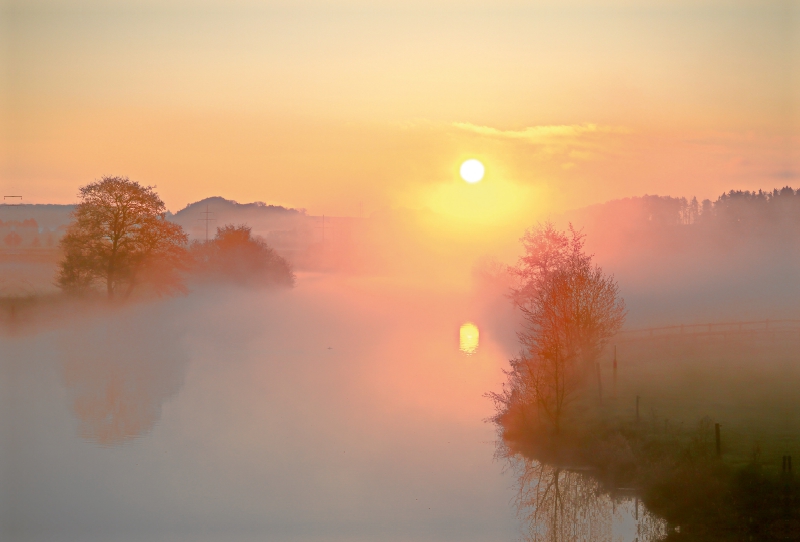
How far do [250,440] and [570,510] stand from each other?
16.4 m

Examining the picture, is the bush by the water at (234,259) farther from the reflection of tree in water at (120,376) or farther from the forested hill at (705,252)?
the forested hill at (705,252)

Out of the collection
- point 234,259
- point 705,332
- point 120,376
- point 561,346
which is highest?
point 234,259

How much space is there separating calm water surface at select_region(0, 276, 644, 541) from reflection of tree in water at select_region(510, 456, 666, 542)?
123 mm

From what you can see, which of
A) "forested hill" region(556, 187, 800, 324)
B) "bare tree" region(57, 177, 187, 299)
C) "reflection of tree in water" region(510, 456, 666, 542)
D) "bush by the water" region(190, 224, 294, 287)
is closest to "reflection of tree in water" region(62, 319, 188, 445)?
"bare tree" region(57, 177, 187, 299)

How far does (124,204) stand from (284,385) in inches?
869

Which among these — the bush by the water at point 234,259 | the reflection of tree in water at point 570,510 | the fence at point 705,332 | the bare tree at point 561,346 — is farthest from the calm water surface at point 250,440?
the bush by the water at point 234,259

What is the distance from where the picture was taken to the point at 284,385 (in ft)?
159

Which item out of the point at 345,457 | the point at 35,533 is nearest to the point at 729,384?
the point at 345,457

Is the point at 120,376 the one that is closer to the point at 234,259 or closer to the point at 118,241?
the point at 118,241

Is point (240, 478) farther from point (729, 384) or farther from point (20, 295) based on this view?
point (20, 295)

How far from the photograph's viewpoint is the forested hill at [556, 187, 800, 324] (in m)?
96.4

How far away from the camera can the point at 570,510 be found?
86.6ft

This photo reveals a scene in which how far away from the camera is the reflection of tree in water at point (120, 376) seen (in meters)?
38.5

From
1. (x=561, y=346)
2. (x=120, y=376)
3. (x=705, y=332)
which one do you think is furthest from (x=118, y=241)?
(x=705, y=332)
